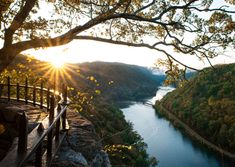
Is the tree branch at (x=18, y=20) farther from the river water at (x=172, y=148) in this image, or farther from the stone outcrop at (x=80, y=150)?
the river water at (x=172, y=148)

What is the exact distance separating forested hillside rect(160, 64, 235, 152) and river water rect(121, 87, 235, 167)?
18.7ft

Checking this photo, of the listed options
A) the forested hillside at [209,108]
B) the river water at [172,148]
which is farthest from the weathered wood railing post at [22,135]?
the forested hillside at [209,108]

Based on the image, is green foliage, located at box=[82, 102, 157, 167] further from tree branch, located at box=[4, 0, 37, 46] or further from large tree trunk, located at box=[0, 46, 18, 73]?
tree branch, located at box=[4, 0, 37, 46]

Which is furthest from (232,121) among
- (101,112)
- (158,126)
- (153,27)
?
(153,27)

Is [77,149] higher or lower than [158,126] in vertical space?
higher

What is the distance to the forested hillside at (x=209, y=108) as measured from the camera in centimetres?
9744

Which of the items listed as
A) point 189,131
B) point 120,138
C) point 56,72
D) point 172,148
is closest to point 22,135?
point 56,72

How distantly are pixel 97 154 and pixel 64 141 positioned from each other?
2.12 feet

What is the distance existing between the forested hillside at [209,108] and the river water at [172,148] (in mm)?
5705

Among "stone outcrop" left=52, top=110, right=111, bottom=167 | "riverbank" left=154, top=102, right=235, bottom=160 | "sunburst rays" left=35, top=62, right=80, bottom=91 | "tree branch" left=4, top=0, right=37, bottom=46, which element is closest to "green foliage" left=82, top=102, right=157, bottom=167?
"riverbank" left=154, top=102, right=235, bottom=160

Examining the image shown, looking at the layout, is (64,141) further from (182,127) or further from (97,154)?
(182,127)

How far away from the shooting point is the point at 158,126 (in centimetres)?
11256

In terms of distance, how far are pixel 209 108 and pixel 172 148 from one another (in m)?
35.0

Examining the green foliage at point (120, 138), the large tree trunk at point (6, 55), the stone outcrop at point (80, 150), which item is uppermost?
the large tree trunk at point (6, 55)
